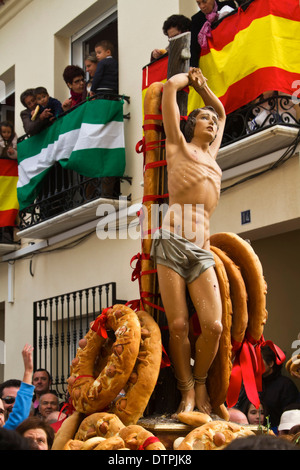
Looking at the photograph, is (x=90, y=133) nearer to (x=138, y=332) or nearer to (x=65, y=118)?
(x=65, y=118)

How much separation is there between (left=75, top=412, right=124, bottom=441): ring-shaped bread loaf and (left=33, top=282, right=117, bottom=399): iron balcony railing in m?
5.68

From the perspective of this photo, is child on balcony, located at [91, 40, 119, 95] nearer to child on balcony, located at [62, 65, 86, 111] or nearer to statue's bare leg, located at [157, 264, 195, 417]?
child on balcony, located at [62, 65, 86, 111]

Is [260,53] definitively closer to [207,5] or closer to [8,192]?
[207,5]

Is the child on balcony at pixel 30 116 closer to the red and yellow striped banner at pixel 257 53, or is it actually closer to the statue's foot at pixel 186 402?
the red and yellow striped banner at pixel 257 53

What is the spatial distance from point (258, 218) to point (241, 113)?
1060 millimetres

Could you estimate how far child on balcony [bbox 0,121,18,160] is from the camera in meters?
12.5

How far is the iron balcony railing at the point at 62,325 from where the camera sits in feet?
34.6

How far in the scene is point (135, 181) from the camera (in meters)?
10.1

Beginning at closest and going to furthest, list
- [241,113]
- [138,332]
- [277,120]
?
[138,332]
[277,120]
[241,113]

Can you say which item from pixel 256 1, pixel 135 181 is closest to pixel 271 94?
pixel 256 1

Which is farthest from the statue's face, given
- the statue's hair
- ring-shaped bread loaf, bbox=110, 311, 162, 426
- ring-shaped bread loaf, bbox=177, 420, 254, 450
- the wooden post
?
ring-shaped bread loaf, bbox=177, 420, 254, 450

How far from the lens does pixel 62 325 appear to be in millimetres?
11289

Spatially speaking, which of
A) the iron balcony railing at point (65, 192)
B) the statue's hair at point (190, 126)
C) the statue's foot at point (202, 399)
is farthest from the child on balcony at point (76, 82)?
→ the statue's foot at point (202, 399)

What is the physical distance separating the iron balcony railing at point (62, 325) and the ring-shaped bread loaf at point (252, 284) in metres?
5.22
